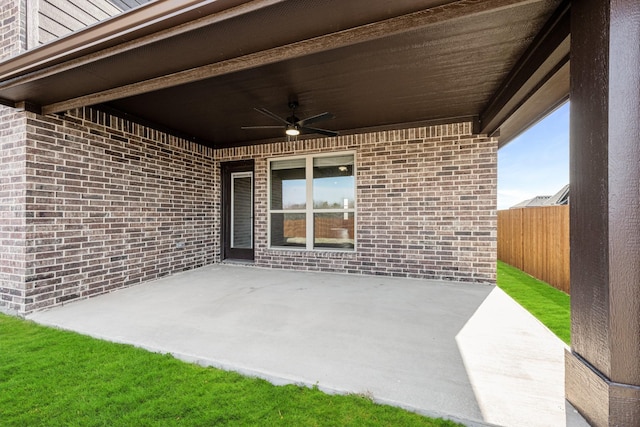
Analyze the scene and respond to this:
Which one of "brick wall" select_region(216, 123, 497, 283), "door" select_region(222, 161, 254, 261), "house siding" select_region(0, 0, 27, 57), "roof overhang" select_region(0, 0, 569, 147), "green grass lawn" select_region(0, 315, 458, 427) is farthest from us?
"door" select_region(222, 161, 254, 261)

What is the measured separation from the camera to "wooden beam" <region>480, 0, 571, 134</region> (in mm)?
2119

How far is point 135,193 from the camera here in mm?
4617

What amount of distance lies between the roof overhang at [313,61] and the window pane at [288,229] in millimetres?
2228

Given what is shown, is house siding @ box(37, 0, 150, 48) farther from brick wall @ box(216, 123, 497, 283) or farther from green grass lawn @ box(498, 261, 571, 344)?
green grass lawn @ box(498, 261, 571, 344)

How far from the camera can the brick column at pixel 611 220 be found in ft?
4.62

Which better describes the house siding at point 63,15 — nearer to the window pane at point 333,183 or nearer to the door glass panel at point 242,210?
the door glass panel at point 242,210

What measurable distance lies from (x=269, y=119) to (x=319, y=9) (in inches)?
121

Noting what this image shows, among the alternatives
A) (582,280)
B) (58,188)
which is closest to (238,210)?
(58,188)

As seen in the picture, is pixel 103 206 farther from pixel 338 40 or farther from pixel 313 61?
pixel 338 40

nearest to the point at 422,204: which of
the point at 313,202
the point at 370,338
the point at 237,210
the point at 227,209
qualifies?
the point at 313,202

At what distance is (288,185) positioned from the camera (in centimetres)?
604

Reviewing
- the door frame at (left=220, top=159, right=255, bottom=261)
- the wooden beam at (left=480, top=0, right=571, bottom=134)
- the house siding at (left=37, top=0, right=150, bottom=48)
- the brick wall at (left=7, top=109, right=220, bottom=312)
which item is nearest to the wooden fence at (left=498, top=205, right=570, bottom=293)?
the wooden beam at (left=480, top=0, right=571, bottom=134)

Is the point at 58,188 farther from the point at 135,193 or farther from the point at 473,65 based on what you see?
the point at 473,65

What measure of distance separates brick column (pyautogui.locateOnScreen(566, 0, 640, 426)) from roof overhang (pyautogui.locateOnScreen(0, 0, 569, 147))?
0.57 meters
